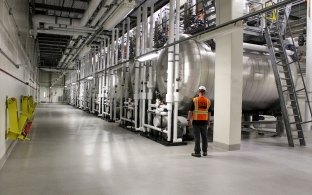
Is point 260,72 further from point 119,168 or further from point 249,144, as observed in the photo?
point 119,168

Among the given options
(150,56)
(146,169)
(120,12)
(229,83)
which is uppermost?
(120,12)

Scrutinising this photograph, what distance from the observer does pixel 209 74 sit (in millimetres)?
7633

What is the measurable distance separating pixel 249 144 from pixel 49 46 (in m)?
20.4

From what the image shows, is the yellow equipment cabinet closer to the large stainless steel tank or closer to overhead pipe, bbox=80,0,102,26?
the large stainless steel tank

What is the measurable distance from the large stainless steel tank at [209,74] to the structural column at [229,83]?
64 cm

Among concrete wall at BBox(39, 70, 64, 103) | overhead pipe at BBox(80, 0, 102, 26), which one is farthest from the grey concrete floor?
concrete wall at BBox(39, 70, 64, 103)

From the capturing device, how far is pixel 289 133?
7730 mm

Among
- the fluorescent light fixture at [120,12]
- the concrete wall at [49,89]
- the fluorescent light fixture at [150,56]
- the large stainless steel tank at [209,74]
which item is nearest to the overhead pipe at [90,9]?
the fluorescent light fixture at [120,12]

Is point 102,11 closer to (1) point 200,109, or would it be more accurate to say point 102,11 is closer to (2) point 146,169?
(1) point 200,109

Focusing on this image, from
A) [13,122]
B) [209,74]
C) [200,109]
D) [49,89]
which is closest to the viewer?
[13,122]

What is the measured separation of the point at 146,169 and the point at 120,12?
5.81 m

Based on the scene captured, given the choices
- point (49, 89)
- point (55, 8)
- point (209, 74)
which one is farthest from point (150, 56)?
point (49, 89)

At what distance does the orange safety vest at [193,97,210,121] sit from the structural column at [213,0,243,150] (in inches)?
35.3

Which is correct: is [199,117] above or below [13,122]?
above
